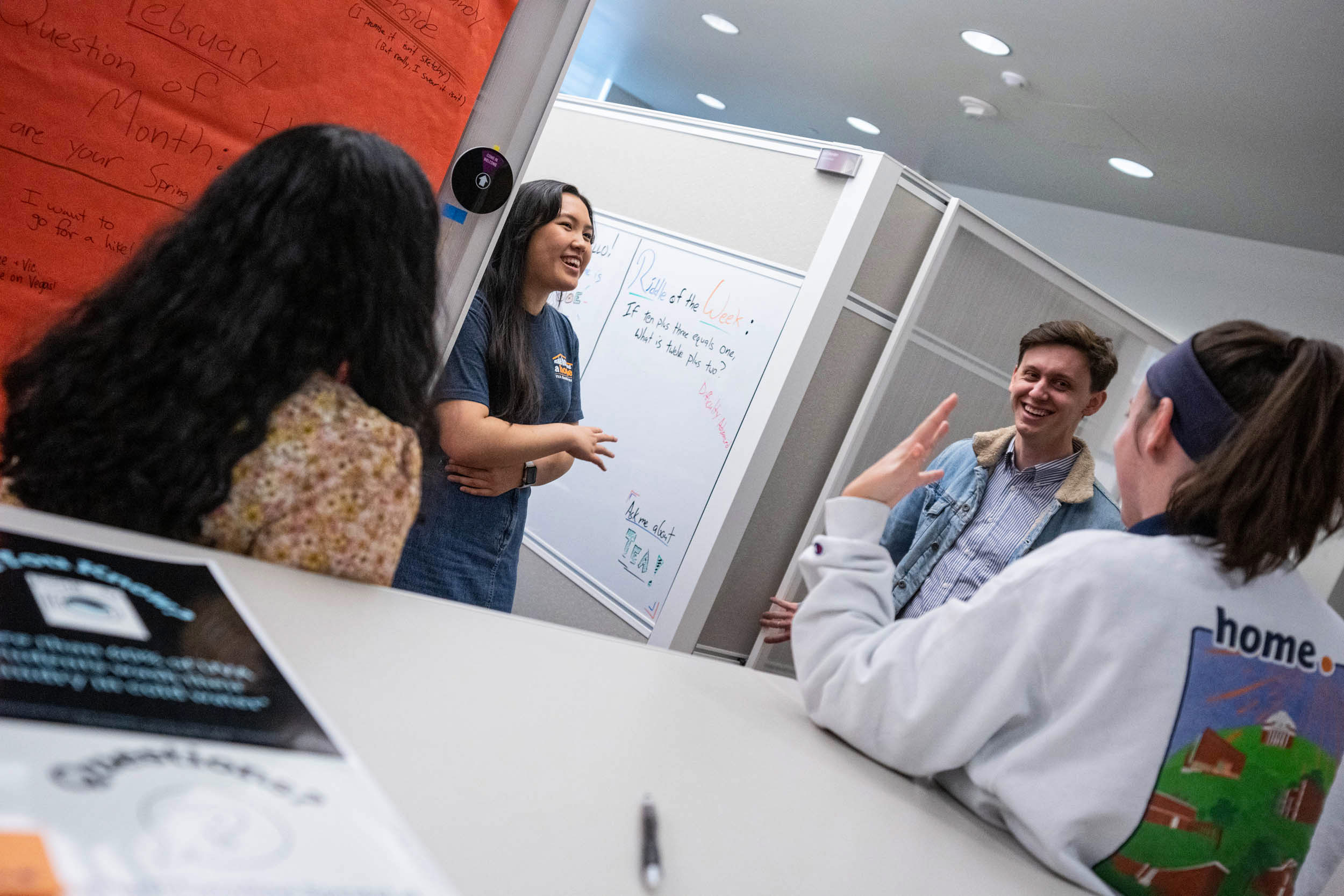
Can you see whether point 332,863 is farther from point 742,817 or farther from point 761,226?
point 761,226

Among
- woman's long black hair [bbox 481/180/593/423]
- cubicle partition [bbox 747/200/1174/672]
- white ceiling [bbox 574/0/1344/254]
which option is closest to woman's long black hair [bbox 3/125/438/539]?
woman's long black hair [bbox 481/180/593/423]

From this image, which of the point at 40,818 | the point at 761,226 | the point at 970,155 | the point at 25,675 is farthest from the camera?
the point at 970,155

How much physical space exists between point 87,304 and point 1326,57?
4.20 m

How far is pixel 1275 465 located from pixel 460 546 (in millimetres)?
1469

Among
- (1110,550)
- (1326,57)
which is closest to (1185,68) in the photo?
(1326,57)

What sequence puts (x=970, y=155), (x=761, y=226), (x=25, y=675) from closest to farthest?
(x=25, y=675) < (x=761, y=226) < (x=970, y=155)

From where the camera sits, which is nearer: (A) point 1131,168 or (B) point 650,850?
(B) point 650,850

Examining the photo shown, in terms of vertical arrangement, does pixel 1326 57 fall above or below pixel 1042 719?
above

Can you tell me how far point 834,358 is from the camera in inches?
105

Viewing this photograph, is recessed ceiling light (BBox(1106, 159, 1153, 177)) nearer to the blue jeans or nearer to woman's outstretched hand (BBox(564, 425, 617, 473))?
woman's outstretched hand (BBox(564, 425, 617, 473))

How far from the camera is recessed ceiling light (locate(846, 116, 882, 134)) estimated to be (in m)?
6.88

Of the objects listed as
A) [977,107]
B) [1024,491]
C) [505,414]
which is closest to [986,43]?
[977,107]

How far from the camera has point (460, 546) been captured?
6.62 ft

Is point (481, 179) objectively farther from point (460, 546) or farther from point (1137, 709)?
point (1137, 709)
